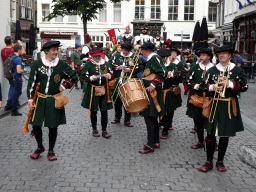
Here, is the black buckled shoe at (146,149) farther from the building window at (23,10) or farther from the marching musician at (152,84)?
the building window at (23,10)

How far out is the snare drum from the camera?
19.7ft

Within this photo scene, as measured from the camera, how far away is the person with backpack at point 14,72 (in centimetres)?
939

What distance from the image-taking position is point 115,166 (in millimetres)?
5465

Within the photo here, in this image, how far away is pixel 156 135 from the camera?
21.7 feet

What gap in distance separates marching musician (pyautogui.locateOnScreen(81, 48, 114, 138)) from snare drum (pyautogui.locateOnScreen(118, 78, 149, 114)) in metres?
1.04

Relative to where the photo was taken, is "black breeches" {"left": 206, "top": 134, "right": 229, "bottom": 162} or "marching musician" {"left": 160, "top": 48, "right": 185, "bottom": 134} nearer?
"black breeches" {"left": 206, "top": 134, "right": 229, "bottom": 162}

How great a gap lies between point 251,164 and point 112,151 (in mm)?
2453

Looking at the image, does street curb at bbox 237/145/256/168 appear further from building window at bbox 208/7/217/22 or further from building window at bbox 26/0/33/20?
building window at bbox 208/7/217/22

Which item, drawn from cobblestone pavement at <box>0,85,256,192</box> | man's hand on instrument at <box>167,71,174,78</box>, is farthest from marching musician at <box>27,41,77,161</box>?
man's hand on instrument at <box>167,71,174,78</box>

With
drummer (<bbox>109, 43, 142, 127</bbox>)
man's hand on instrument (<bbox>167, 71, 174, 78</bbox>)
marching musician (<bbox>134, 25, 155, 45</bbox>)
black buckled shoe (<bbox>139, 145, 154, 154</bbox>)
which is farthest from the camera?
marching musician (<bbox>134, 25, 155, 45</bbox>)

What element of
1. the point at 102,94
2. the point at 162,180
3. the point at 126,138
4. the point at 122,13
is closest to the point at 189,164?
the point at 162,180

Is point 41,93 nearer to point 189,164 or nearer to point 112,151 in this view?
point 112,151

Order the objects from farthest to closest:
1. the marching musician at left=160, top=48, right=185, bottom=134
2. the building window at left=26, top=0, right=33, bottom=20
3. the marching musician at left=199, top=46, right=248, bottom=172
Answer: the building window at left=26, top=0, right=33, bottom=20
the marching musician at left=160, top=48, right=185, bottom=134
the marching musician at left=199, top=46, right=248, bottom=172

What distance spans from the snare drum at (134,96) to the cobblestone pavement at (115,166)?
868 millimetres
